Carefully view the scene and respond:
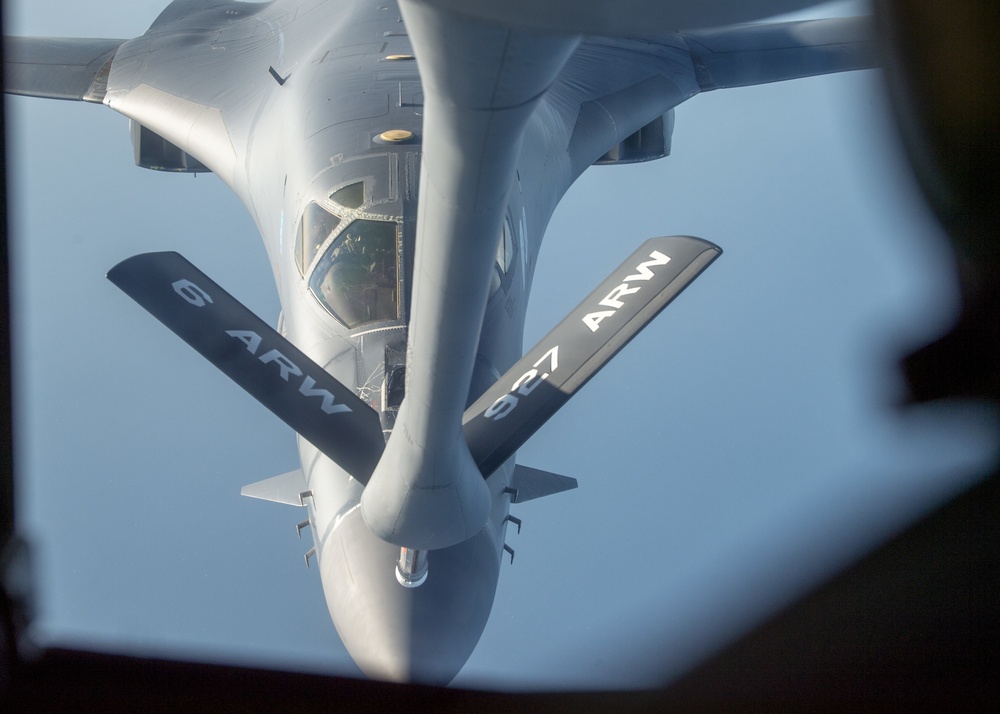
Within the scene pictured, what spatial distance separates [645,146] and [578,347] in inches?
411

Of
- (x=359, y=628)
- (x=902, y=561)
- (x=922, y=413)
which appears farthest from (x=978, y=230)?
(x=359, y=628)

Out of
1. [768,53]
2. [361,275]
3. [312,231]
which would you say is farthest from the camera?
[768,53]

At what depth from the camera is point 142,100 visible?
13547 mm

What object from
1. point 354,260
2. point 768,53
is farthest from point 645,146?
point 354,260

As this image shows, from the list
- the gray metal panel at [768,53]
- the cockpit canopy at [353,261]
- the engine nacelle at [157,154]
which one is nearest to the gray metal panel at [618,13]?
the cockpit canopy at [353,261]

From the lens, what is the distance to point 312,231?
878 centimetres

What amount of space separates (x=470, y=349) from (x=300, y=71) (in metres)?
9.21

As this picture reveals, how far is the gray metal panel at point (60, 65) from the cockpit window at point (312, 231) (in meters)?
6.86

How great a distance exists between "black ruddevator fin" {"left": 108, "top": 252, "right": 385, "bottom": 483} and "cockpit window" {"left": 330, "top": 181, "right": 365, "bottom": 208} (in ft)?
9.07

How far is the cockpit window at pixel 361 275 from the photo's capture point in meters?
8.08

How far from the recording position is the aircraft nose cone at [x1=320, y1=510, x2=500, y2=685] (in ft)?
22.1

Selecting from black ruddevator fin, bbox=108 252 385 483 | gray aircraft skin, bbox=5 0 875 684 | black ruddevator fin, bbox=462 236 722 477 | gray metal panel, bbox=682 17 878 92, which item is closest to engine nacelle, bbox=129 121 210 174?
gray aircraft skin, bbox=5 0 875 684

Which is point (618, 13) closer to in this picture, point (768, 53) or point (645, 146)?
point (645, 146)

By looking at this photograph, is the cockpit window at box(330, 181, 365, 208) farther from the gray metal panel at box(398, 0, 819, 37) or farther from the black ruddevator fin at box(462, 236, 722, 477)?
the gray metal panel at box(398, 0, 819, 37)
